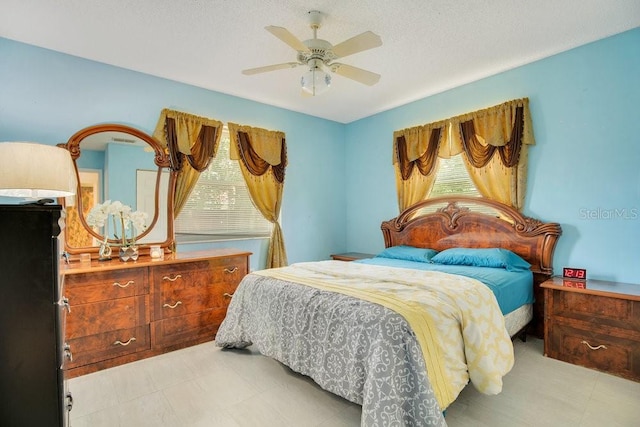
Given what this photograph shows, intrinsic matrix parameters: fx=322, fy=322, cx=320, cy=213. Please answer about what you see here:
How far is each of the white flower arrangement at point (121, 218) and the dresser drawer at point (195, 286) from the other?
0.54m

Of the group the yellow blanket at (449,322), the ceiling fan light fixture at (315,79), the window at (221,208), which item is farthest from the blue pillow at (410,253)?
the ceiling fan light fixture at (315,79)

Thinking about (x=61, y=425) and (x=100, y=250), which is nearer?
(x=61, y=425)

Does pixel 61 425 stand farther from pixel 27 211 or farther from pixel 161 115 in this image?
pixel 161 115

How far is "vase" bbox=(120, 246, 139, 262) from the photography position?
118 inches

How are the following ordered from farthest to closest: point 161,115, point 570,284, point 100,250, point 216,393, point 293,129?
1. point 293,129
2. point 161,115
3. point 100,250
4. point 570,284
5. point 216,393

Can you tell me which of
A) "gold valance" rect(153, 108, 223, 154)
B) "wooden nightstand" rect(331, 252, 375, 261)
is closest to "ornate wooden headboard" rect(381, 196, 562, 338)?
"wooden nightstand" rect(331, 252, 375, 261)

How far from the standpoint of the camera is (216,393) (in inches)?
90.4

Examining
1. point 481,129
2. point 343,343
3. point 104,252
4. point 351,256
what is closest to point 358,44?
point 343,343

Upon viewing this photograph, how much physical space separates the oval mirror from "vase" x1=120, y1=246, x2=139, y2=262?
0.20 meters

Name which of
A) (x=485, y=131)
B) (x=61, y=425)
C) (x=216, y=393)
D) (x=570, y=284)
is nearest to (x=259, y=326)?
(x=216, y=393)

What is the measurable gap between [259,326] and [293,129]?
2.91 metres

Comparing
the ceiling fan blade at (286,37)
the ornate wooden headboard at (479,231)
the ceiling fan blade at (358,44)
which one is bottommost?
the ornate wooden headboard at (479,231)

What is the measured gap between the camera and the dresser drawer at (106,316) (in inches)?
99.8

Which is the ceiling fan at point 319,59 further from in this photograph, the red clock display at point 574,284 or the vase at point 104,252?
the red clock display at point 574,284
